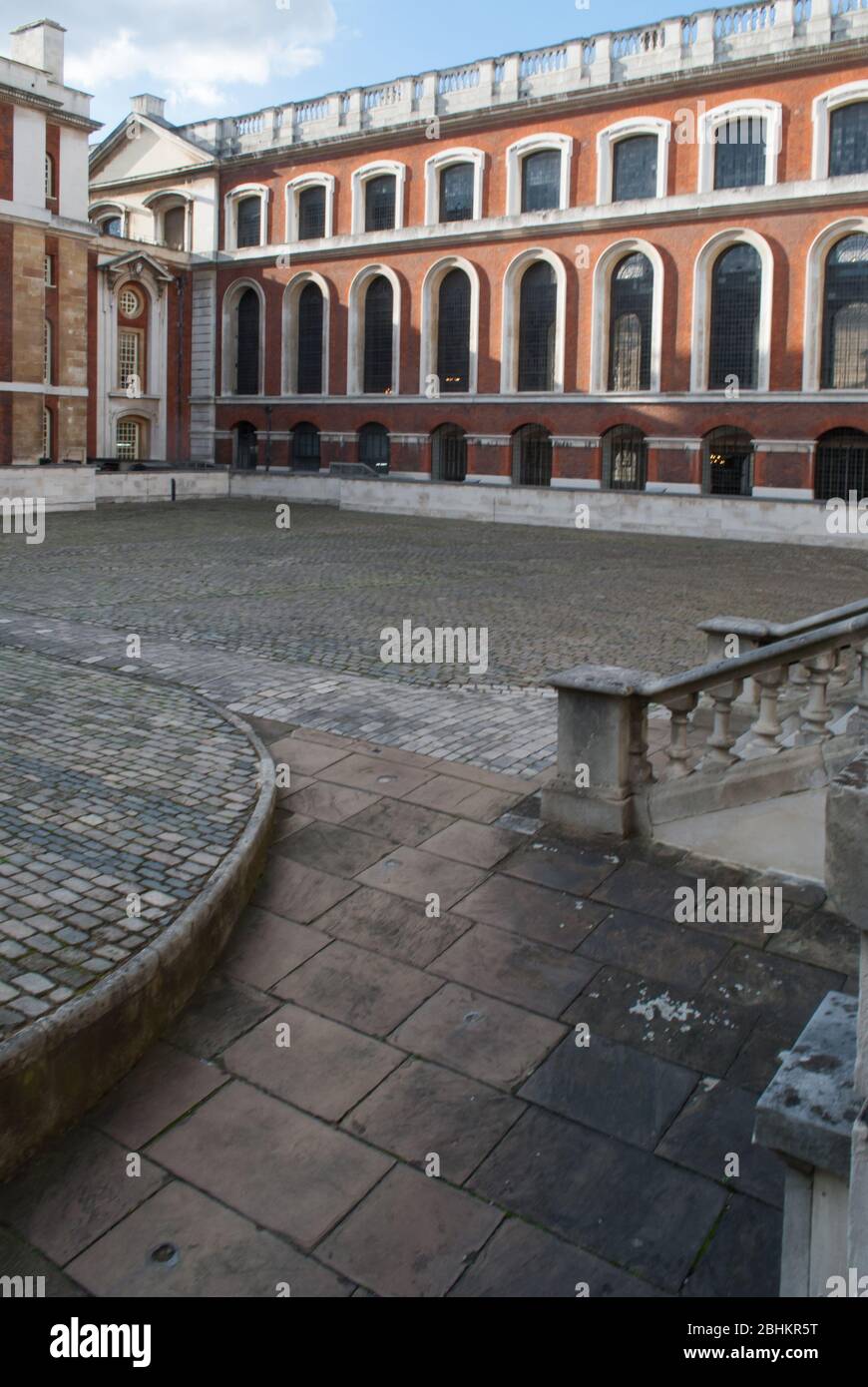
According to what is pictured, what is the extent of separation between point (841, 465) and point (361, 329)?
61.0 ft

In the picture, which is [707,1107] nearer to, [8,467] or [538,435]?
[8,467]

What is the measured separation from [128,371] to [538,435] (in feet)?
54.7

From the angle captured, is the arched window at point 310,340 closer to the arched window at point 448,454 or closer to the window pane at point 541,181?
the arched window at point 448,454

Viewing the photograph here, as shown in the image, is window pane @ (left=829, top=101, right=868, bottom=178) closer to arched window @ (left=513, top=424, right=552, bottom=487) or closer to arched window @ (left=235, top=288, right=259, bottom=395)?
arched window @ (left=513, top=424, right=552, bottom=487)

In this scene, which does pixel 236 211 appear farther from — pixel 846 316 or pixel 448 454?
pixel 846 316

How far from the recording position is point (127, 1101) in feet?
15.1

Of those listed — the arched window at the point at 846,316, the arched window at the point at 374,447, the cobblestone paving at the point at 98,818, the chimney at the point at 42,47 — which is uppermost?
the chimney at the point at 42,47

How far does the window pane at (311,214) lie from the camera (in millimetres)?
42719

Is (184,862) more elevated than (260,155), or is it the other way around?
(260,155)

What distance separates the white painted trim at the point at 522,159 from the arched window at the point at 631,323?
3085 mm

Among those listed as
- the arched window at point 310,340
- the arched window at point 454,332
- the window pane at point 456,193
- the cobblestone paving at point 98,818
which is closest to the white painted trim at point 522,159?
the window pane at point 456,193

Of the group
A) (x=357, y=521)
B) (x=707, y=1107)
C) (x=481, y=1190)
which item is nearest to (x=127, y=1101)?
(x=481, y=1190)

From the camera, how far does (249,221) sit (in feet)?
146

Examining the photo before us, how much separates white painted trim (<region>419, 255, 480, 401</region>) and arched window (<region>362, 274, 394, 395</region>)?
178 centimetres
